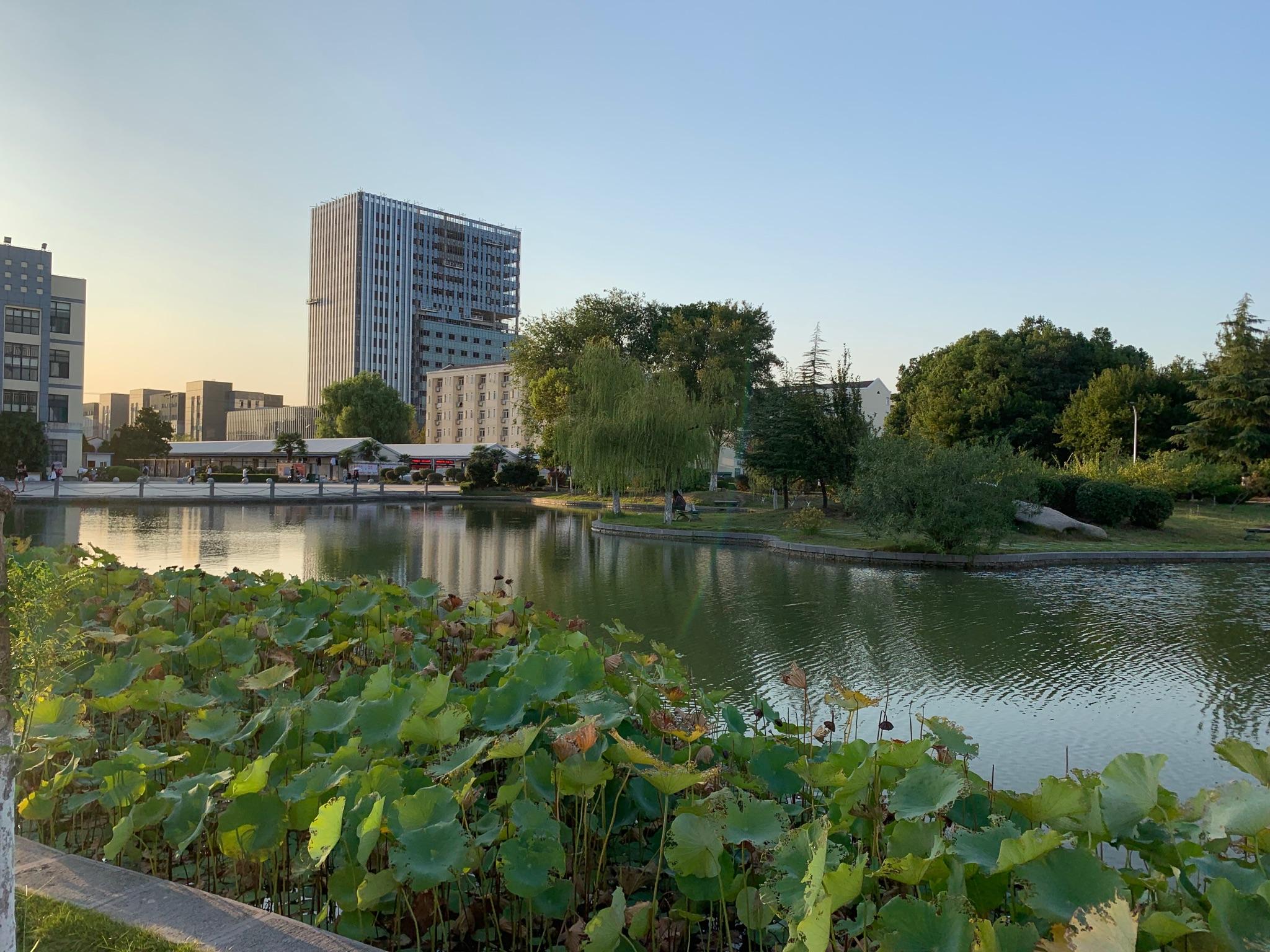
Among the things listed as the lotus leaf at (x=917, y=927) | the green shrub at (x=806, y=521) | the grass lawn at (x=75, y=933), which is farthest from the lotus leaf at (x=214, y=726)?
the green shrub at (x=806, y=521)

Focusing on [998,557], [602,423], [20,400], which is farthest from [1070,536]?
[20,400]

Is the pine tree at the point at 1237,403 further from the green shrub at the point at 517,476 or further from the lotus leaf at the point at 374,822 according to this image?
the lotus leaf at the point at 374,822

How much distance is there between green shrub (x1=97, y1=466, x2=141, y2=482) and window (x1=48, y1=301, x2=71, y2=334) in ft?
32.1

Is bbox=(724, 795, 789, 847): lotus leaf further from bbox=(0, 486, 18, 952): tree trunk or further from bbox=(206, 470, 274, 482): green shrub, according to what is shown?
bbox=(206, 470, 274, 482): green shrub

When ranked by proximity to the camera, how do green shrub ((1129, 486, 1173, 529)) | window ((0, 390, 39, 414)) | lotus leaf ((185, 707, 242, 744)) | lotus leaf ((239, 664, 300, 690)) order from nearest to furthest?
lotus leaf ((185, 707, 242, 744)) → lotus leaf ((239, 664, 300, 690)) → green shrub ((1129, 486, 1173, 529)) → window ((0, 390, 39, 414))

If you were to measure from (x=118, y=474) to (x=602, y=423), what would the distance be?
41.6m

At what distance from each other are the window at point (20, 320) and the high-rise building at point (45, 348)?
4 cm

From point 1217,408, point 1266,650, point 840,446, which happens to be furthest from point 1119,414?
point 1266,650

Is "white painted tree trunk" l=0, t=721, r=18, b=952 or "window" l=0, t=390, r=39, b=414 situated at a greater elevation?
"window" l=0, t=390, r=39, b=414

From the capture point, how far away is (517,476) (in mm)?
51031

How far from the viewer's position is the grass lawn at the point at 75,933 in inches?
104

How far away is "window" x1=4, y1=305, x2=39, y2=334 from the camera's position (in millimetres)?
55875

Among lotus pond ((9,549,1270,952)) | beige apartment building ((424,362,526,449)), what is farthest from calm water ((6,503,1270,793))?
beige apartment building ((424,362,526,449))

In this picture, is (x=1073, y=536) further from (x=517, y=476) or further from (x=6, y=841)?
(x=517, y=476)
